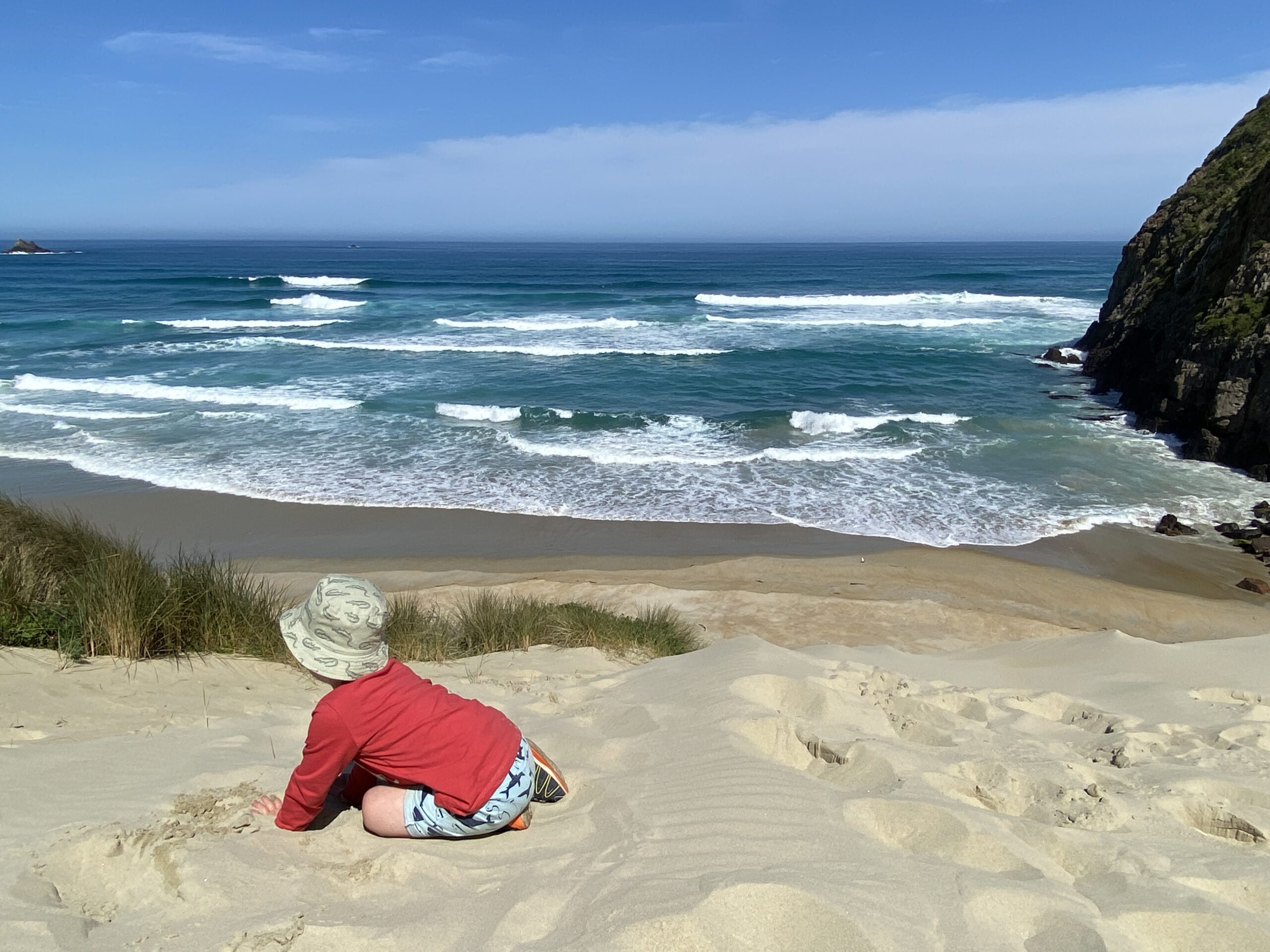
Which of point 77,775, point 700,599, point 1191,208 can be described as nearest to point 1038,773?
point 77,775

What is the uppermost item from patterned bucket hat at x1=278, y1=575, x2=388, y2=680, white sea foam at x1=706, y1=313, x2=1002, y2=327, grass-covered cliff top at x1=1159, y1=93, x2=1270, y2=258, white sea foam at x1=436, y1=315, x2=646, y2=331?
grass-covered cliff top at x1=1159, y1=93, x2=1270, y2=258

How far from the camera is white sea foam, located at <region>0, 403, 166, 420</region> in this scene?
18.7 m

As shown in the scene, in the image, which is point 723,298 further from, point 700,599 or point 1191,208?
point 700,599

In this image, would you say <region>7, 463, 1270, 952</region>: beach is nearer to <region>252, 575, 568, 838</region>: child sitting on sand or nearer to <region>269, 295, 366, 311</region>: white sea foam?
<region>252, 575, 568, 838</region>: child sitting on sand

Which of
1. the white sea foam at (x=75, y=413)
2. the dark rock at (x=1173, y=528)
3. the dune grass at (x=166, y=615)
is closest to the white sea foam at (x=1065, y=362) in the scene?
the dark rock at (x=1173, y=528)

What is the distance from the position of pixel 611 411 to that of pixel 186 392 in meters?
11.2

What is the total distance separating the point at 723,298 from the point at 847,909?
156 ft

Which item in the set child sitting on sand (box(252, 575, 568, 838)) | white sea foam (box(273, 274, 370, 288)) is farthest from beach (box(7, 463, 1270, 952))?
white sea foam (box(273, 274, 370, 288))

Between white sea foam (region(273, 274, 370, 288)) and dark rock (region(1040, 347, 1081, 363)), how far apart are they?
45.1 meters

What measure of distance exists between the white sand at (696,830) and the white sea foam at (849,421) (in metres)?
13.5

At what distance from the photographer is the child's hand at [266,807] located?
3260 mm

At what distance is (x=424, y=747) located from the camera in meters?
3.14

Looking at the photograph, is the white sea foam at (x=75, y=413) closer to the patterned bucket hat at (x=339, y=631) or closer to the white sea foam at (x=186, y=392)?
the white sea foam at (x=186, y=392)

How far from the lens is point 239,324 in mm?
36250
